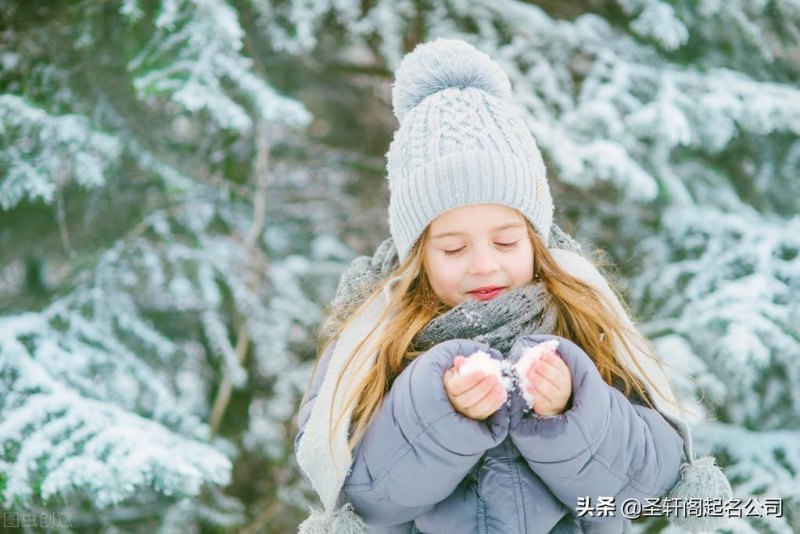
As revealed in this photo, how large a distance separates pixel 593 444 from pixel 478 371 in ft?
0.76

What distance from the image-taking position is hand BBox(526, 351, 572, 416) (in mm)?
1162

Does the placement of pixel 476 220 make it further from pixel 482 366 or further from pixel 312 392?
pixel 312 392

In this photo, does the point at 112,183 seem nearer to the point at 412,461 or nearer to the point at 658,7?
the point at 412,461

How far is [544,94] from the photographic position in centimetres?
231

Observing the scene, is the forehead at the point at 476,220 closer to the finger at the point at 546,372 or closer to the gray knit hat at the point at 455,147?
Answer: the gray knit hat at the point at 455,147

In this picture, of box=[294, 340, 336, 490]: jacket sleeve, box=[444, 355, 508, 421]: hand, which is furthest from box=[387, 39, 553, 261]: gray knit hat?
box=[444, 355, 508, 421]: hand

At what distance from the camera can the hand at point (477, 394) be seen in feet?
3.73

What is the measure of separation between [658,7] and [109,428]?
6.37ft

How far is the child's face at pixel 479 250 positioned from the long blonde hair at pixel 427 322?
55mm

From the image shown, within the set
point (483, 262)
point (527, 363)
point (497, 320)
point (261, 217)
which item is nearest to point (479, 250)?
point (483, 262)

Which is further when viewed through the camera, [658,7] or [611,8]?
[611,8]

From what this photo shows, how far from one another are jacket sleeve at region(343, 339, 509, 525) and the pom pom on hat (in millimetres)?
581

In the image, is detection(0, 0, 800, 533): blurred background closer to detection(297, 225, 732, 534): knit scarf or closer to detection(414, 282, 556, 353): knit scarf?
detection(297, 225, 732, 534): knit scarf

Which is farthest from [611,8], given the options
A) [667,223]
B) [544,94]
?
[667,223]
